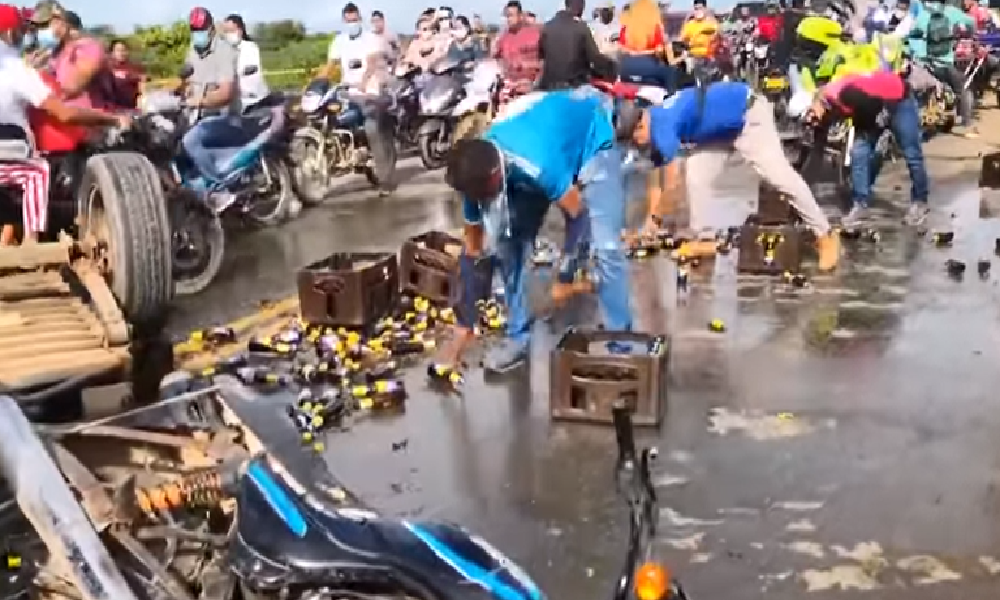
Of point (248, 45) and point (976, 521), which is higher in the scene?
point (248, 45)

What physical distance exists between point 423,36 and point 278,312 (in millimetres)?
9372

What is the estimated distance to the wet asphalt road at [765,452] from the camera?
5.13m

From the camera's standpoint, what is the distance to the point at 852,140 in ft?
41.0

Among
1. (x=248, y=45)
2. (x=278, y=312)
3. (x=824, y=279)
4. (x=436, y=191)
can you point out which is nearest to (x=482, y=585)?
(x=278, y=312)

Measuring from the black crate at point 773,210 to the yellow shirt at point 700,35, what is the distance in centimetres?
1032

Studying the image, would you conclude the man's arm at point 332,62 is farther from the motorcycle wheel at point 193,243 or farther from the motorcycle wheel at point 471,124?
the motorcycle wheel at point 193,243

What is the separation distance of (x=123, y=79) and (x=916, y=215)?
769 cm

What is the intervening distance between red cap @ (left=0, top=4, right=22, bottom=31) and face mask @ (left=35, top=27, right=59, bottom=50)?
134 inches

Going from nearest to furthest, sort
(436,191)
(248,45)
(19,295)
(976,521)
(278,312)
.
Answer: (976,521)
(19,295)
(278,312)
(248,45)
(436,191)

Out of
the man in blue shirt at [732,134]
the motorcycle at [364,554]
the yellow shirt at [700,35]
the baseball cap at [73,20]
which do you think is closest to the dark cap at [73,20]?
the baseball cap at [73,20]

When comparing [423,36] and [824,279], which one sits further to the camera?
[423,36]

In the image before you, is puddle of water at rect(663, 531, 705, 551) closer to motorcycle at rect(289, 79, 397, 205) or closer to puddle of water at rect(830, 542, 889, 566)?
puddle of water at rect(830, 542, 889, 566)

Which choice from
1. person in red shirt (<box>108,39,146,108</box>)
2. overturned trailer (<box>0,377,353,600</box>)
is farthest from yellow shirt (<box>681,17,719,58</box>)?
overturned trailer (<box>0,377,353,600</box>)

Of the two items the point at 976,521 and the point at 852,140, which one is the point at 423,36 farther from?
the point at 976,521
